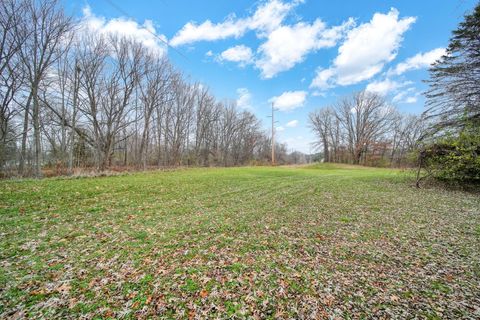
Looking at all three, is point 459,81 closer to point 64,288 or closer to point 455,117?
point 455,117

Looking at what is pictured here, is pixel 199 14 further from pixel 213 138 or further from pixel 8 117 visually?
pixel 213 138

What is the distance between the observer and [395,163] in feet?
123

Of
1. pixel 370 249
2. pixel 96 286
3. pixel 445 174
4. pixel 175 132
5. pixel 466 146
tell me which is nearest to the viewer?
pixel 96 286

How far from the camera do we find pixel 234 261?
338 cm

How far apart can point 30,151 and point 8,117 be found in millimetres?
5121

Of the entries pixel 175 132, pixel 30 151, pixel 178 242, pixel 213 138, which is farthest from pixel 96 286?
pixel 213 138

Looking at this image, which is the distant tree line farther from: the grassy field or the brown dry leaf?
the brown dry leaf

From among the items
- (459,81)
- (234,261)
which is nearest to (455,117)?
(459,81)

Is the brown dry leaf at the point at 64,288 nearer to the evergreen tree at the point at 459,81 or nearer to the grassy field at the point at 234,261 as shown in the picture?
the grassy field at the point at 234,261

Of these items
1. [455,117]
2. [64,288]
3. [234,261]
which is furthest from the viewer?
[455,117]

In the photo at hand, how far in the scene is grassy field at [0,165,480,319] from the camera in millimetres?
2365

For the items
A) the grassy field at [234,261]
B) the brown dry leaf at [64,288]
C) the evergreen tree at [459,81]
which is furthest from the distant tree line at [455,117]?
the brown dry leaf at [64,288]

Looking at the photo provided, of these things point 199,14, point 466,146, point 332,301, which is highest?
point 199,14

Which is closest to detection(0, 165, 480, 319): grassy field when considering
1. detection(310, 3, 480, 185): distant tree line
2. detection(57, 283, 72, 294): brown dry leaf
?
detection(57, 283, 72, 294): brown dry leaf
